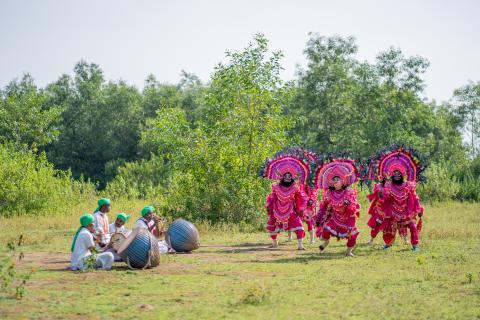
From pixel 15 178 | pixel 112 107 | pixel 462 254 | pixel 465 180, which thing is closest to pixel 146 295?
pixel 462 254

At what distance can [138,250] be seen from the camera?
13.1 metres

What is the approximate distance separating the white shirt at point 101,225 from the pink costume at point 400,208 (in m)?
6.54

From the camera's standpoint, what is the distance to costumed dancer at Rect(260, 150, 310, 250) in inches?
676

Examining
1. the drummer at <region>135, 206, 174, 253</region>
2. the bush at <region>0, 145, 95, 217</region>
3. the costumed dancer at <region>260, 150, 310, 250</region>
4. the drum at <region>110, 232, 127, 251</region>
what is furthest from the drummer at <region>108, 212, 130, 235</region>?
Result: the bush at <region>0, 145, 95, 217</region>

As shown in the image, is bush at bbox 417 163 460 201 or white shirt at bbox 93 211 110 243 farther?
bush at bbox 417 163 460 201

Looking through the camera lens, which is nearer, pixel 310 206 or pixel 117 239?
Result: pixel 117 239

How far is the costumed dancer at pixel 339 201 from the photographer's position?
15.3 metres

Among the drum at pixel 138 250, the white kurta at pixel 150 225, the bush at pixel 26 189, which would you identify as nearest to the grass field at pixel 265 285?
the drum at pixel 138 250

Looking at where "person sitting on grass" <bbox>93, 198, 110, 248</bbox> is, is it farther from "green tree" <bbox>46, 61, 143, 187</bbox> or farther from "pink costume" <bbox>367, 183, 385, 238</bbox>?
"green tree" <bbox>46, 61, 143, 187</bbox>

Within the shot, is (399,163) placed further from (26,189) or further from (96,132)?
(96,132)

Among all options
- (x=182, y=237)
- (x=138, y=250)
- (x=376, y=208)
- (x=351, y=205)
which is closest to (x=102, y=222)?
(x=182, y=237)

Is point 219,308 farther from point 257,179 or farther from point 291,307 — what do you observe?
point 257,179

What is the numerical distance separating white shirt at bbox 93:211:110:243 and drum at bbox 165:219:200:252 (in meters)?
1.60

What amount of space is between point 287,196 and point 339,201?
212 centimetres
